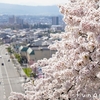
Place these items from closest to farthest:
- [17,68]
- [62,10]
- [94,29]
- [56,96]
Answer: [94,29], [62,10], [56,96], [17,68]

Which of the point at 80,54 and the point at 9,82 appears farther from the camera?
the point at 9,82

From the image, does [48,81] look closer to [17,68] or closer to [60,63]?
[60,63]

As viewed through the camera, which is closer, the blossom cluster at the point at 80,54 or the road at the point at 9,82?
the blossom cluster at the point at 80,54

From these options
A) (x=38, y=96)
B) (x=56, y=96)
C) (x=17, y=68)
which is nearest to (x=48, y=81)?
(x=38, y=96)

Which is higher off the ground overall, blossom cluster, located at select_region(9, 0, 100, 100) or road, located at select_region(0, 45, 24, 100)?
blossom cluster, located at select_region(9, 0, 100, 100)

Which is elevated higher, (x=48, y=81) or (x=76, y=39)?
(x=76, y=39)

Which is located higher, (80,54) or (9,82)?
(80,54)

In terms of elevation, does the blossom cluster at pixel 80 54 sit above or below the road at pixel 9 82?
above

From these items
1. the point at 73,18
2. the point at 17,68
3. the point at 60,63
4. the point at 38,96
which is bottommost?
the point at 17,68

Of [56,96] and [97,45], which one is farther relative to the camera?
[56,96]

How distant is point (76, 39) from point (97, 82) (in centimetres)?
71

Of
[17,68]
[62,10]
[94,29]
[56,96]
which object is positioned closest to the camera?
[94,29]

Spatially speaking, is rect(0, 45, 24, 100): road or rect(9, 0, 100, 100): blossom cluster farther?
rect(0, 45, 24, 100): road

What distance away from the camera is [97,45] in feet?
13.4
